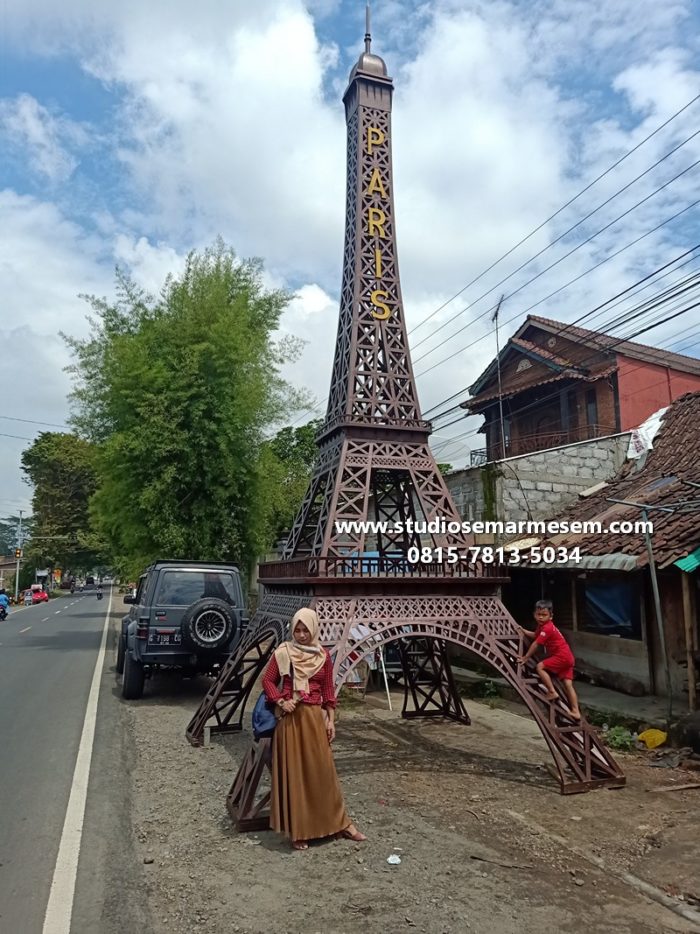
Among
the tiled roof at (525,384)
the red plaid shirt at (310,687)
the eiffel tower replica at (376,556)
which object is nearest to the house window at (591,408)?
the tiled roof at (525,384)

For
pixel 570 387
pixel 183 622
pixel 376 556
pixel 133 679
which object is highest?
pixel 570 387

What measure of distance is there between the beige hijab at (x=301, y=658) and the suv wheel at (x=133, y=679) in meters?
6.96

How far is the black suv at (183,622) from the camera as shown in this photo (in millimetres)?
11156

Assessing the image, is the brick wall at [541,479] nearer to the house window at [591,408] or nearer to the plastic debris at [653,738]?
the plastic debris at [653,738]

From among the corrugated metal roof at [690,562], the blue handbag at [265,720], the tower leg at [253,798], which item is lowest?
the tower leg at [253,798]

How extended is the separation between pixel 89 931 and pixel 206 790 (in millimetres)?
2915

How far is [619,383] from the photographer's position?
79.2 ft

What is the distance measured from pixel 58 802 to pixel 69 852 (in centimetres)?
139

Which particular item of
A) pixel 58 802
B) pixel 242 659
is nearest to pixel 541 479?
pixel 242 659

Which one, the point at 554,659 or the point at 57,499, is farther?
the point at 57,499

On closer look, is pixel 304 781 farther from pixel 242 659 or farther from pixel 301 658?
pixel 242 659

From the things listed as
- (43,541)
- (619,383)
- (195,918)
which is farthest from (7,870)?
(43,541)

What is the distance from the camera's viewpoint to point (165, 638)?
11.4 meters

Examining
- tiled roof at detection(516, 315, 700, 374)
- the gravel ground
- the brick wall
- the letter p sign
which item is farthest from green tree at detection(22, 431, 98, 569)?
the gravel ground
